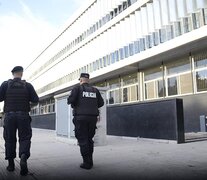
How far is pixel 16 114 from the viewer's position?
5645 millimetres

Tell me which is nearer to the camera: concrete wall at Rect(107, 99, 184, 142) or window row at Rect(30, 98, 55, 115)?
concrete wall at Rect(107, 99, 184, 142)

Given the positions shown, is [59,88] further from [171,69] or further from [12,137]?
[12,137]

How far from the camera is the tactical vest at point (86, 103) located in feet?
20.0

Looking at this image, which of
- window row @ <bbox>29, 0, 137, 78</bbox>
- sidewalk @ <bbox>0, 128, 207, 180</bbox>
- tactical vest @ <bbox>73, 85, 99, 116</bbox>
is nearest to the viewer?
sidewalk @ <bbox>0, 128, 207, 180</bbox>

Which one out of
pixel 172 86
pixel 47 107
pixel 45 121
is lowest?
pixel 45 121

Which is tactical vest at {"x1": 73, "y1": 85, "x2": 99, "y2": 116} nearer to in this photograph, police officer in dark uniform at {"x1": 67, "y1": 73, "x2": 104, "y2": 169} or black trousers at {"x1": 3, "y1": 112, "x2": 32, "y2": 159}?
police officer in dark uniform at {"x1": 67, "y1": 73, "x2": 104, "y2": 169}

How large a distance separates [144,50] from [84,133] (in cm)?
1606

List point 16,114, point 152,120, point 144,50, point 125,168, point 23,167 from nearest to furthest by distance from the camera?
1. point 23,167
2. point 16,114
3. point 125,168
4. point 152,120
5. point 144,50

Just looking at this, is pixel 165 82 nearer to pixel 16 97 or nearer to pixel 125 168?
pixel 125 168

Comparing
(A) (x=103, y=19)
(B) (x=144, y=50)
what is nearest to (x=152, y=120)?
(B) (x=144, y=50)

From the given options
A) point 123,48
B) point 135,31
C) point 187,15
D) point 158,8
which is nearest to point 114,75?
point 123,48

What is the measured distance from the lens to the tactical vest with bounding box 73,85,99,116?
610 cm

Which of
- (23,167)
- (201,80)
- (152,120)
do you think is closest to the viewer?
(23,167)

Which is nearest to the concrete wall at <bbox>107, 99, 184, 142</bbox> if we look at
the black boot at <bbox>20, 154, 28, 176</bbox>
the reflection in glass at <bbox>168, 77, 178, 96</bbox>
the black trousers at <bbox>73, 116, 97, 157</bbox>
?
the black trousers at <bbox>73, 116, 97, 157</bbox>
